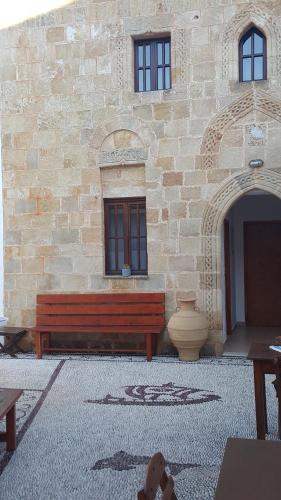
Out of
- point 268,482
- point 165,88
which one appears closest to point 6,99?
point 165,88

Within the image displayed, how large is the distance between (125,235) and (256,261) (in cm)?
330

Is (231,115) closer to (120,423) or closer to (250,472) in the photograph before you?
(120,423)

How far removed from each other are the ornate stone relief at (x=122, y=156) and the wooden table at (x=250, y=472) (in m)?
5.45

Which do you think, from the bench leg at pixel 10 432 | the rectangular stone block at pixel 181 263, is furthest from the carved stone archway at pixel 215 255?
the bench leg at pixel 10 432

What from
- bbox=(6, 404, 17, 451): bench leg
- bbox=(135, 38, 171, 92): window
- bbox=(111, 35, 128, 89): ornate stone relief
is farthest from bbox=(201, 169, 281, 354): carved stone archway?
bbox=(6, 404, 17, 451): bench leg

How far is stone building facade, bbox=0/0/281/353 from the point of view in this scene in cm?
696

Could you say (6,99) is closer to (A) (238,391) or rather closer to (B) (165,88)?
(B) (165,88)

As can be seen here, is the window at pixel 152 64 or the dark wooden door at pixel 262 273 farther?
the dark wooden door at pixel 262 273

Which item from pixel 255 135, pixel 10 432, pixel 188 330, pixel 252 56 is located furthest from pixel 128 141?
pixel 10 432

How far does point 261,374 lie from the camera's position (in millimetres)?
3947

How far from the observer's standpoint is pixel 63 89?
24.9 feet

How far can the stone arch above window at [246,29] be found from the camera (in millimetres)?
6777

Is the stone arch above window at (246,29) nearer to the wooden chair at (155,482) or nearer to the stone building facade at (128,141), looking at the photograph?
the stone building facade at (128,141)

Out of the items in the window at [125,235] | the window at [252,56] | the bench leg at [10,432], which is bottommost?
the bench leg at [10,432]
